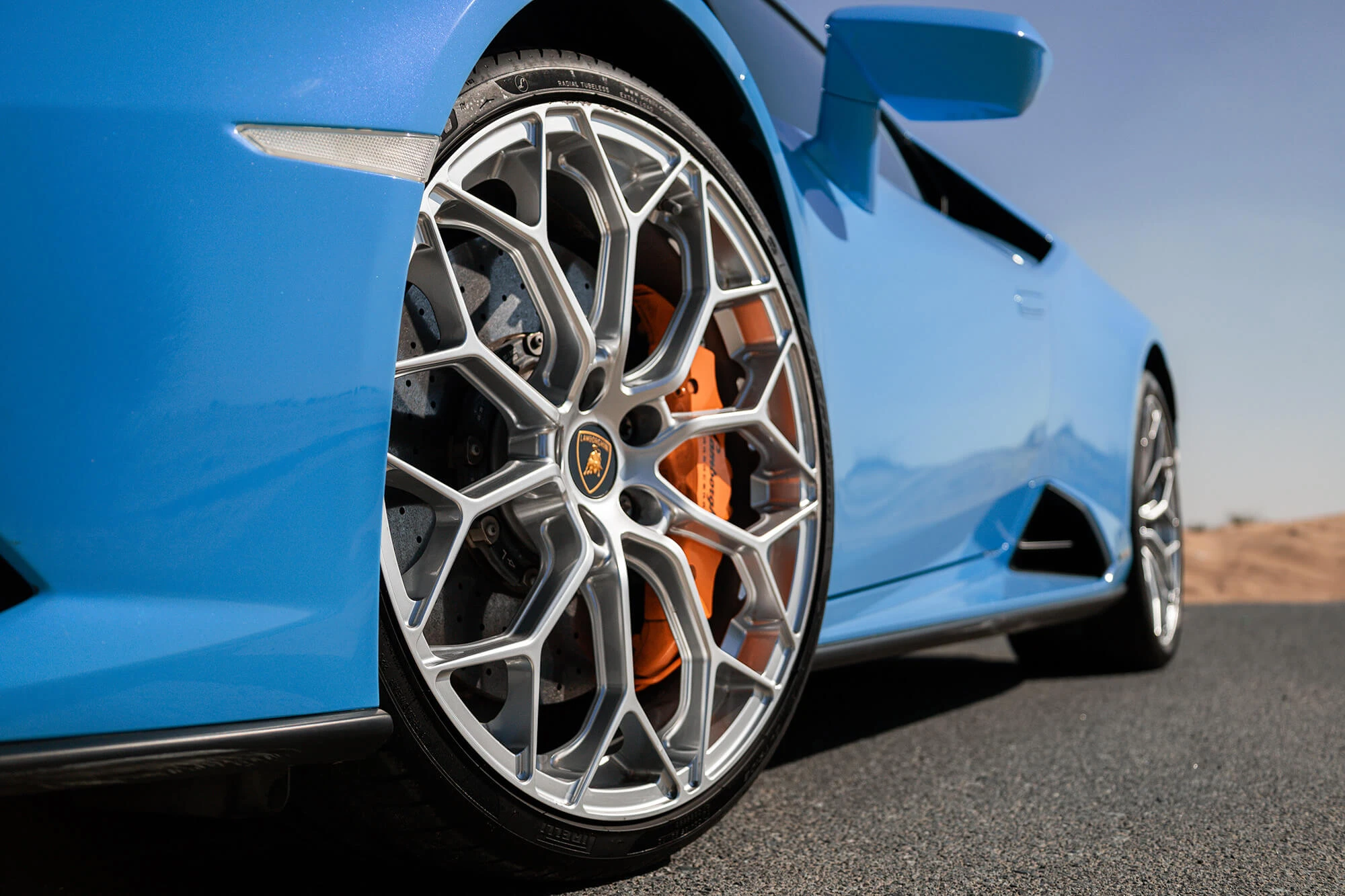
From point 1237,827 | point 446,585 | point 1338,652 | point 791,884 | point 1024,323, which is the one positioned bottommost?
point 1338,652

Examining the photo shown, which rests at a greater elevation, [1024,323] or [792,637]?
[1024,323]

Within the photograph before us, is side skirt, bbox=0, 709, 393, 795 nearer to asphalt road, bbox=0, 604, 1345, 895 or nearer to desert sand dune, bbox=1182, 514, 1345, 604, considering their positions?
asphalt road, bbox=0, 604, 1345, 895

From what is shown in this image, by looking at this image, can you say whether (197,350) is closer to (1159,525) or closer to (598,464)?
(598,464)

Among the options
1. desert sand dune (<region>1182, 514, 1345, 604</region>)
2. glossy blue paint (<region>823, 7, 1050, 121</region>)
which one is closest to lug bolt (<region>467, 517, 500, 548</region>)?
glossy blue paint (<region>823, 7, 1050, 121</region>)

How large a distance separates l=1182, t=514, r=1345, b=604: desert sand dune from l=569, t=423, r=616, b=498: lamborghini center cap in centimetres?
714

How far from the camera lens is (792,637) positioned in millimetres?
1581

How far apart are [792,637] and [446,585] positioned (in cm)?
54

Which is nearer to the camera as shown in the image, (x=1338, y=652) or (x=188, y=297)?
(x=188, y=297)

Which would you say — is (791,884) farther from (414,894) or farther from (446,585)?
(446,585)

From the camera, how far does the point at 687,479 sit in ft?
5.08

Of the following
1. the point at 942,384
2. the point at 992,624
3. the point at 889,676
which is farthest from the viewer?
the point at 889,676

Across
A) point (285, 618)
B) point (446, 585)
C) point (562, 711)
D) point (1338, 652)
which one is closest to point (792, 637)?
point (562, 711)

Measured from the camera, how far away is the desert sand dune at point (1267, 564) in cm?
869

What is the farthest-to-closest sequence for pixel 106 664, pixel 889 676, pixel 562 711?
pixel 889 676, pixel 562 711, pixel 106 664
